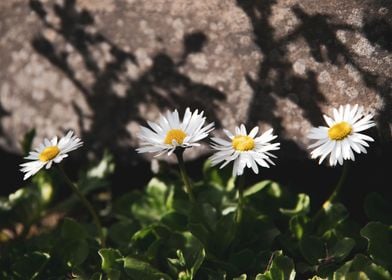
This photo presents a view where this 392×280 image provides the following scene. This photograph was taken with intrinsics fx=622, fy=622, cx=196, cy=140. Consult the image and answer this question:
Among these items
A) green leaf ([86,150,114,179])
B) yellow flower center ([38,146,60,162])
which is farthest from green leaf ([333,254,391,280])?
green leaf ([86,150,114,179])

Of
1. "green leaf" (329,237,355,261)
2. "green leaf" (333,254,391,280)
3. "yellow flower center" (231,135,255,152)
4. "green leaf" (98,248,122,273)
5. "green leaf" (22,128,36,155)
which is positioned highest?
"green leaf" (22,128,36,155)

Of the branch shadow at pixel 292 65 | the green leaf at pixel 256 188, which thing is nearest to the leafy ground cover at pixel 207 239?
the green leaf at pixel 256 188

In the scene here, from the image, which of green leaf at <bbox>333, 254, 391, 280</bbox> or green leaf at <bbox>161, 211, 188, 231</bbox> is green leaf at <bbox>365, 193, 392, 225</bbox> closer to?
green leaf at <bbox>333, 254, 391, 280</bbox>

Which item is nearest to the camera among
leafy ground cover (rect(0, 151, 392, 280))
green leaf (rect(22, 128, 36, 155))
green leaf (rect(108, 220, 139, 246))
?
leafy ground cover (rect(0, 151, 392, 280))

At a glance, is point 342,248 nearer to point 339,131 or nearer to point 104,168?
point 339,131

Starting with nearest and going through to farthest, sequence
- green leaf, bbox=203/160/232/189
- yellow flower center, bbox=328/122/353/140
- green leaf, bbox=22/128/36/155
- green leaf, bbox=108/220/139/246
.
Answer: yellow flower center, bbox=328/122/353/140
green leaf, bbox=108/220/139/246
green leaf, bbox=203/160/232/189
green leaf, bbox=22/128/36/155

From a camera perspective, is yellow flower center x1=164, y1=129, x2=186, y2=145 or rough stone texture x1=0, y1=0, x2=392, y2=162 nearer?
yellow flower center x1=164, y1=129, x2=186, y2=145

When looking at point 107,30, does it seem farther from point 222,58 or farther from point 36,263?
point 36,263

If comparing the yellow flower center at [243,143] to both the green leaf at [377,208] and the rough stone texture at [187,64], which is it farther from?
the green leaf at [377,208]

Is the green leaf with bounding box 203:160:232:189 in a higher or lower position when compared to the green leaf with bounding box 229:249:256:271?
higher
